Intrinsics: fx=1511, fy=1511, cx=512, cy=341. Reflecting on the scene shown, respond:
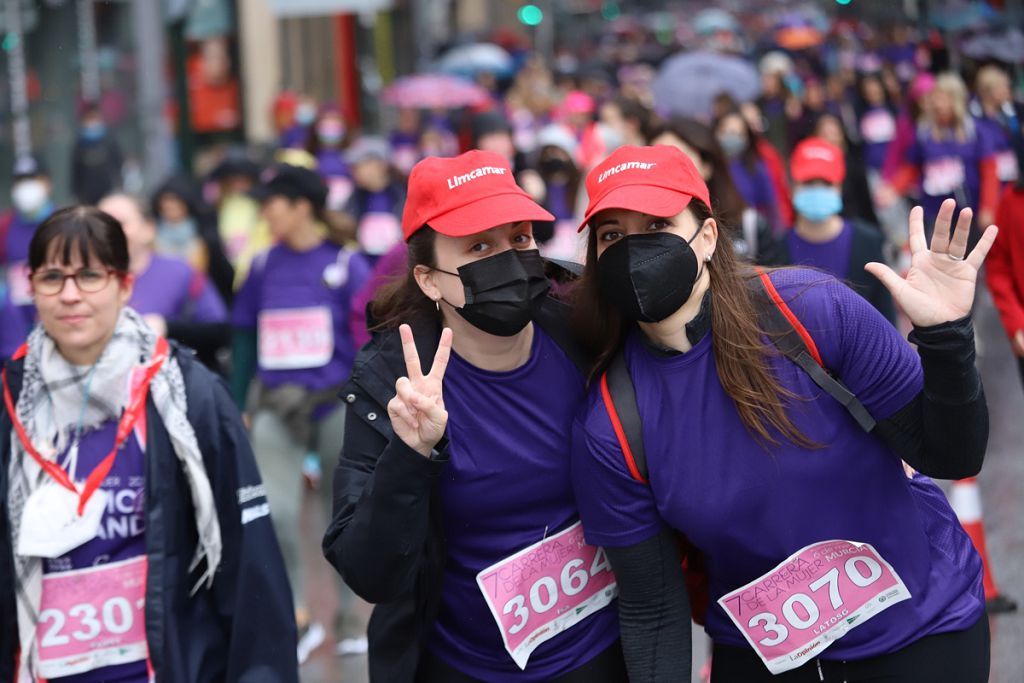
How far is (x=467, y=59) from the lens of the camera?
83.3ft

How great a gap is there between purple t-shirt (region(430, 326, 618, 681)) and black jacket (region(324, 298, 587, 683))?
0.20ft

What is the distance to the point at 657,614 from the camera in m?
3.39

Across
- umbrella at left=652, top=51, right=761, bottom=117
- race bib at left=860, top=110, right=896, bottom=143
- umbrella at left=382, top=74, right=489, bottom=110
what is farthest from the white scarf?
umbrella at left=382, top=74, right=489, bottom=110

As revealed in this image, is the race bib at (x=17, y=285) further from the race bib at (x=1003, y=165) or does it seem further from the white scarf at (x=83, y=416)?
the race bib at (x=1003, y=165)

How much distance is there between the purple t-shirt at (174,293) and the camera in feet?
21.7

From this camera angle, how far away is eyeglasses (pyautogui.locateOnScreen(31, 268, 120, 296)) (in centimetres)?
397

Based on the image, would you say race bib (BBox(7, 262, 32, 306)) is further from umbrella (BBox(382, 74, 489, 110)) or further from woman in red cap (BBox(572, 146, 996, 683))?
umbrella (BBox(382, 74, 489, 110))

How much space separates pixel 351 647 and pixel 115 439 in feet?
10.6

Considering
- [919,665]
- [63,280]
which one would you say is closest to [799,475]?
[919,665]

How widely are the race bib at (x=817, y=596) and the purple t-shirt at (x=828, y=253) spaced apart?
3.30 m

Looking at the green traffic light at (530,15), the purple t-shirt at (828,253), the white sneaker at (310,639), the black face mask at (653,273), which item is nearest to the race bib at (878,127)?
the purple t-shirt at (828,253)

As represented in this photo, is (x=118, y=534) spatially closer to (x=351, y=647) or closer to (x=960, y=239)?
(x=960, y=239)

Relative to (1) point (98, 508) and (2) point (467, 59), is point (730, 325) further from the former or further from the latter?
(2) point (467, 59)

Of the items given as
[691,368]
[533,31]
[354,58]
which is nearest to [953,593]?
[691,368]
